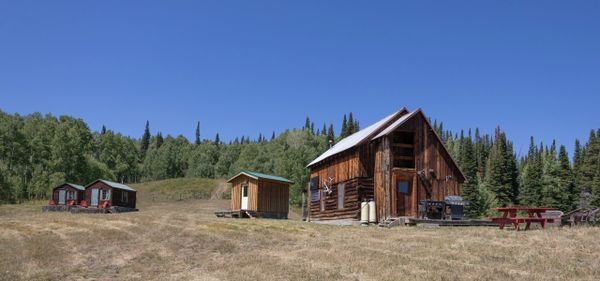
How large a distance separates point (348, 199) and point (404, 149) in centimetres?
549

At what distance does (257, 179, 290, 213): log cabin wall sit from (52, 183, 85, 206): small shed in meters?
26.4

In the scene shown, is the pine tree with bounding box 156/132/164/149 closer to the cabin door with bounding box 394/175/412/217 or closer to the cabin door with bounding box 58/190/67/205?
the cabin door with bounding box 58/190/67/205

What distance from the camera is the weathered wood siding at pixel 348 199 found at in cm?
3725

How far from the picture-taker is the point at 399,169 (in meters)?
35.9

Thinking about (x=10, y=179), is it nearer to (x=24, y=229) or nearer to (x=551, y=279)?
(x=24, y=229)

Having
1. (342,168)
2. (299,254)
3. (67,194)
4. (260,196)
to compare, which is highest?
(342,168)

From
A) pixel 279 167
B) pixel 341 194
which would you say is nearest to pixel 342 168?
pixel 341 194

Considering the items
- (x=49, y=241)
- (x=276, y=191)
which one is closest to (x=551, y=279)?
(x=49, y=241)

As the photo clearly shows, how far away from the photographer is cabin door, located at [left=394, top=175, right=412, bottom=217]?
35.7 m

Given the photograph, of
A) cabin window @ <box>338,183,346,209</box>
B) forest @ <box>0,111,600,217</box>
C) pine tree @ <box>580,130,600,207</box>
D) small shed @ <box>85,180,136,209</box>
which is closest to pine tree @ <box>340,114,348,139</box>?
forest @ <box>0,111,600,217</box>

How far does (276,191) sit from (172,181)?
6901cm

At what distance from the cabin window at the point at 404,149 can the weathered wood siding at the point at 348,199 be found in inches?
97.0

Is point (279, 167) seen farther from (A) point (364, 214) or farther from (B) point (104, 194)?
(A) point (364, 214)

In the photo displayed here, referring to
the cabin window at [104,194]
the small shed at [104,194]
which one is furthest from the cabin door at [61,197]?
the cabin window at [104,194]
